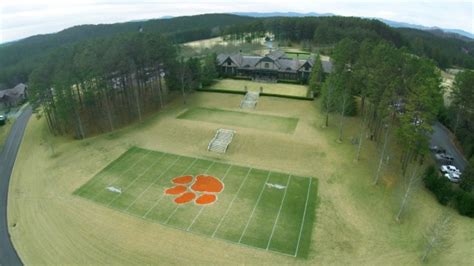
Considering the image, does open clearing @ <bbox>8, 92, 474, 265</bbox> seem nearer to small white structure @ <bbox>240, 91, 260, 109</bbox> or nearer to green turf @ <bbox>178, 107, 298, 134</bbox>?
green turf @ <bbox>178, 107, 298, 134</bbox>

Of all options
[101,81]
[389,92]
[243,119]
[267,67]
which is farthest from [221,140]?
[267,67]

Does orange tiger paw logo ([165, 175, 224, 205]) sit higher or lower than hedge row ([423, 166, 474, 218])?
lower

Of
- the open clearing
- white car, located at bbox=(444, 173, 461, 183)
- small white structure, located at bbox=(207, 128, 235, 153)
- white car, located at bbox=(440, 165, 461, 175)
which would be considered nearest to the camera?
the open clearing

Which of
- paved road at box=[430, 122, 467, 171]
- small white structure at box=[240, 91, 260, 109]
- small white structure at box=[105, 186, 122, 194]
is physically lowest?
paved road at box=[430, 122, 467, 171]

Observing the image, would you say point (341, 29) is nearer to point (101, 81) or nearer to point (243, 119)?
point (243, 119)

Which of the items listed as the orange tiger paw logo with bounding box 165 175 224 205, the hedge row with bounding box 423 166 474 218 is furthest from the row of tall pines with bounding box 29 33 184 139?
the hedge row with bounding box 423 166 474 218

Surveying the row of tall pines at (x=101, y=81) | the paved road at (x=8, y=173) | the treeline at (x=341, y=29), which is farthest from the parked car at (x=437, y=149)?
the treeline at (x=341, y=29)
